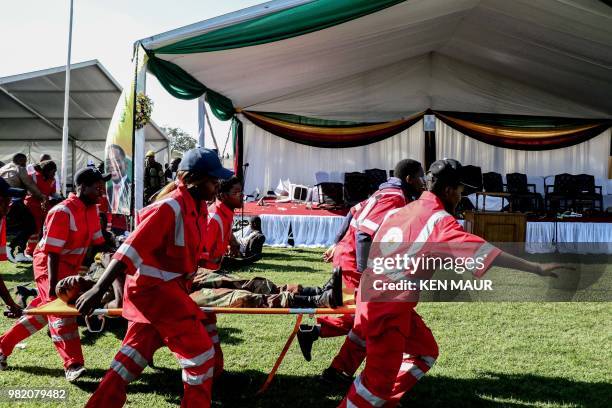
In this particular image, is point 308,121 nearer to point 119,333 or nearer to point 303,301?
point 119,333

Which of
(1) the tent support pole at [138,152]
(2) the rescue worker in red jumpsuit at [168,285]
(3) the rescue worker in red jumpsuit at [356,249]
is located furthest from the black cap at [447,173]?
(1) the tent support pole at [138,152]

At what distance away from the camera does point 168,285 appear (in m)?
2.59

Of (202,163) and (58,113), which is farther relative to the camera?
(58,113)

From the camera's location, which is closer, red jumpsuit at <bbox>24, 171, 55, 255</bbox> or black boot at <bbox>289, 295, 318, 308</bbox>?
black boot at <bbox>289, 295, 318, 308</bbox>

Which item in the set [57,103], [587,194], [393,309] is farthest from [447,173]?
[57,103]

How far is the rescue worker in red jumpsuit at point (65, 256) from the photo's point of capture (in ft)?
11.5

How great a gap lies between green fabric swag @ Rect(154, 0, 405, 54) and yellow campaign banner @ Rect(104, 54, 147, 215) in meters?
0.85

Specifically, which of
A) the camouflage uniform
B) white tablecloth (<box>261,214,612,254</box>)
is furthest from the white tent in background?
the camouflage uniform

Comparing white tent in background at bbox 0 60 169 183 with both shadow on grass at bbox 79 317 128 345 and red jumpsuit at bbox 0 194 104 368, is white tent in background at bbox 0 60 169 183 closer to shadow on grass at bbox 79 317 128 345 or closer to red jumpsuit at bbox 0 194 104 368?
shadow on grass at bbox 79 317 128 345

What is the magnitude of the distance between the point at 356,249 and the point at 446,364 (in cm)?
126

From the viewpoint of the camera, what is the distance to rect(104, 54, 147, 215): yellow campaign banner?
6.70 metres

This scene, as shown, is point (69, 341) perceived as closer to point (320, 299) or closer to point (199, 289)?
point (199, 289)

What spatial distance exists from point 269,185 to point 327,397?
445 inches

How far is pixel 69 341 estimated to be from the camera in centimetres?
354
